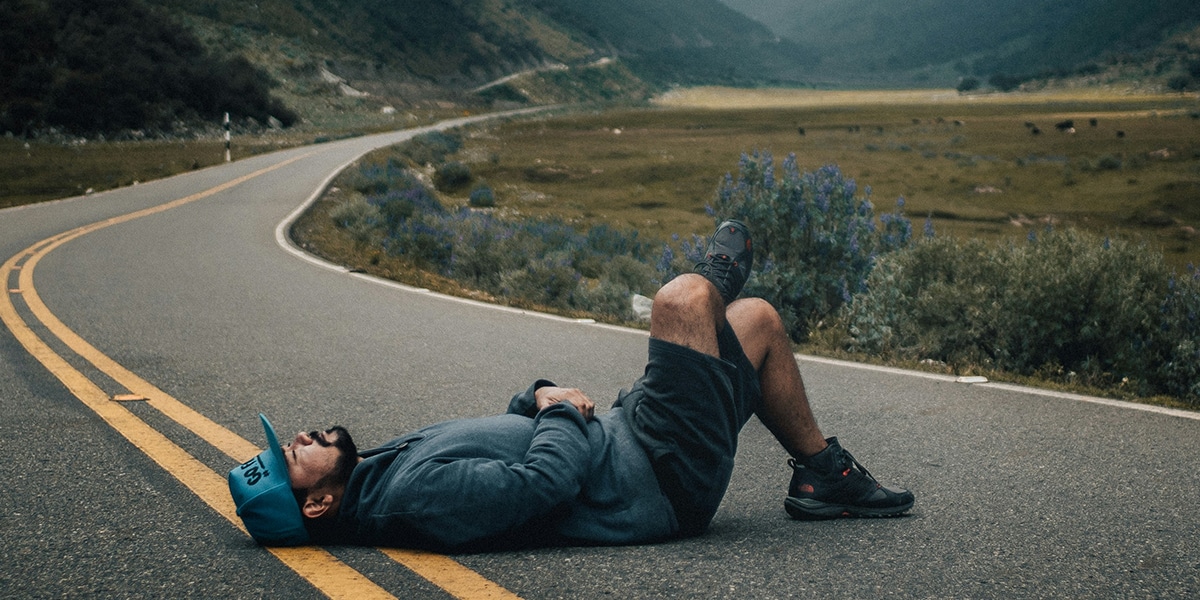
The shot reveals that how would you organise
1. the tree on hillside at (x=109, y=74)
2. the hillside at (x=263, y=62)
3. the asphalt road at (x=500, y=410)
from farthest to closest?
the hillside at (x=263, y=62)
the tree on hillside at (x=109, y=74)
the asphalt road at (x=500, y=410)

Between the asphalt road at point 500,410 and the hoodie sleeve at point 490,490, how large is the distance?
0.57 ft

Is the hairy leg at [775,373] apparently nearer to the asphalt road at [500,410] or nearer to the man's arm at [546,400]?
the asphalt road at [500,410]

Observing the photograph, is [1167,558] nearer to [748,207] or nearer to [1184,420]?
[1184,420]

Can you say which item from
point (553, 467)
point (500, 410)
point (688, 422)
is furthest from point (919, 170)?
Answer: point (553, 467)

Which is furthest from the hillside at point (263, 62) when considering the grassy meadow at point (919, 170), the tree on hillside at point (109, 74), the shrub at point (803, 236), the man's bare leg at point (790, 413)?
the man's bare leg at point (790, 413)

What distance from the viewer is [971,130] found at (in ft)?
219

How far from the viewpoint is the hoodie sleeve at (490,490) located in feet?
10.8

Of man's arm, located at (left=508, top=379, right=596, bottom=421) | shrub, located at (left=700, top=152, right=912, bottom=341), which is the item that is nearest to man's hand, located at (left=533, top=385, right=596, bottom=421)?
man's arm, located at (left=508, top=379, right=596, bottom=421)

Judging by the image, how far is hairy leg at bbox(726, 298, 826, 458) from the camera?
154 inches

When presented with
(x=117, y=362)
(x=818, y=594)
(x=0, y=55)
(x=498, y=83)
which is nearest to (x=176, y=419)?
(x=117, y=362)

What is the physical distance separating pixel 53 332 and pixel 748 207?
274 inches

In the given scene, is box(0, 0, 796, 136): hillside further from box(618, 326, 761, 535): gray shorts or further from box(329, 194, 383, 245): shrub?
box(618, 326, 761, 535): gray shorts

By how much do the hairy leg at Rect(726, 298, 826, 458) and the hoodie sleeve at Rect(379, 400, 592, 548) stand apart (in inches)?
35.1

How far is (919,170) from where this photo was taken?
136 ft
